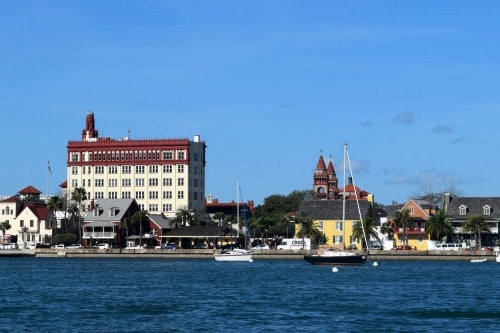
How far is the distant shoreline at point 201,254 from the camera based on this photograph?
147500 millimetres

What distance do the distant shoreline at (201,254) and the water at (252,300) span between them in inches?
1116

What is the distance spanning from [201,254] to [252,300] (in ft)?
283

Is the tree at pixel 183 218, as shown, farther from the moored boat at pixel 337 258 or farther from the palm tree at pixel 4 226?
the moored boat at pixel 337 258

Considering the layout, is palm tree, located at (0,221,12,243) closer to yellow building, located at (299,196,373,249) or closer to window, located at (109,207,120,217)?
window, located at (109,207,120,217)

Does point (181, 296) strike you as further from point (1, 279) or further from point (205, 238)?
point (205, 238)

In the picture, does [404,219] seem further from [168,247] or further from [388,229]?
[168,247]

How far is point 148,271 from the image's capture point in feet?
385

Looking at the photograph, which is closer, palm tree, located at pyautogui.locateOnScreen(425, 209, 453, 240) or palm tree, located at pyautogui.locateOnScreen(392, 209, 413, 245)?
palm tree, located at pyautogui.locateOnScreen(425, 209, 453, 240)

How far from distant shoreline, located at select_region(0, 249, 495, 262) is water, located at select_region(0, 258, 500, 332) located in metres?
28.4

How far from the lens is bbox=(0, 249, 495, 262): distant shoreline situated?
147500 mm

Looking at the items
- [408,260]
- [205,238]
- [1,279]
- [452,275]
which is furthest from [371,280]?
[205,238]

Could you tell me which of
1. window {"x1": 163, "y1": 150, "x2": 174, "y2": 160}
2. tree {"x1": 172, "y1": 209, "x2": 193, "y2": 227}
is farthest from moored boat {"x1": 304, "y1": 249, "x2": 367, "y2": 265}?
window {"x1": 163, "y1": 150, "x2": 174, "y2": 160}

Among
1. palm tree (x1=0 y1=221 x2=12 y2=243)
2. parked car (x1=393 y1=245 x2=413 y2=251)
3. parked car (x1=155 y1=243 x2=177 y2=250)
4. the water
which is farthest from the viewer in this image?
palm tree (x1=0 y1=221 x2=12 y2=243)

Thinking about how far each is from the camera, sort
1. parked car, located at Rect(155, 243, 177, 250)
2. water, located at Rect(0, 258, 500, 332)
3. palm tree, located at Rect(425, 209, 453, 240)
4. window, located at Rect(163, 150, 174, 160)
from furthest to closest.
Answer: window, located at Rect(163, 150, 174, 160)
parked car, located at Rect(155, 243, 177, 250)
palm tree, located at Rect(425, 209, 453, 240)
water, located at Rect(0, 258, 500, 332)
